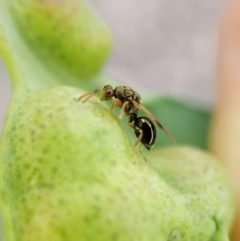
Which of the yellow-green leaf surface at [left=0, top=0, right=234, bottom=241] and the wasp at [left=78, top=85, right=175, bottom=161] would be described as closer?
the yellow-green leaf surface at [left=0, top=0, right=234, bottom=241]

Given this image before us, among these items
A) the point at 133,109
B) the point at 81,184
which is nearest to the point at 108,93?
the point at 133,109

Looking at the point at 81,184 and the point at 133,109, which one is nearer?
the point at 81,184

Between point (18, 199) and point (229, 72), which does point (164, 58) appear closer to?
point (229, 72)

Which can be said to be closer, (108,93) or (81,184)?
(81,184)

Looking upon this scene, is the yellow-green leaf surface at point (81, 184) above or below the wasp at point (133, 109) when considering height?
below

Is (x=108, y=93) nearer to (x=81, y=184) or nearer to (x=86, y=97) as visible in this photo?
(x=86, y=97)

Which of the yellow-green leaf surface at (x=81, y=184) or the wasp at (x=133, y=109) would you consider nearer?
the yellow-green leaf surface at (x=81, y=184)

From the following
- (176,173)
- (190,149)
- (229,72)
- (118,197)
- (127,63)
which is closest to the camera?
(118,197)

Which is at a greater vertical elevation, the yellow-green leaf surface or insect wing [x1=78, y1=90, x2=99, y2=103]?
insect wing [x1=78, y1=90, x2=99, y2=103]

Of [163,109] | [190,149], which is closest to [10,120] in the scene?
[190,149]

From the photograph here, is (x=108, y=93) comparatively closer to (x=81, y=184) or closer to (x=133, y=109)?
(x=133, y=109)

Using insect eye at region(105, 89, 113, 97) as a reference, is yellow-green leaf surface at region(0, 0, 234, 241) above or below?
below
